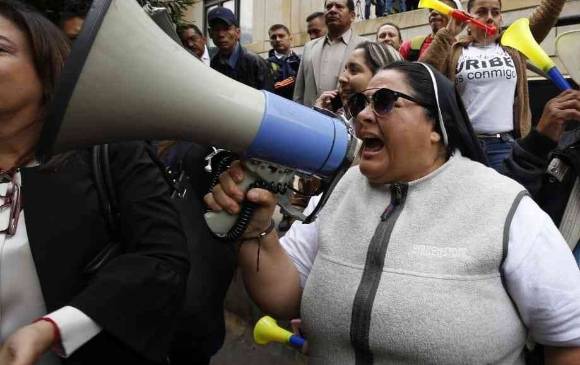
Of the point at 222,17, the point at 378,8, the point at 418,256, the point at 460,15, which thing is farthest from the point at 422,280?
the point at 378,8

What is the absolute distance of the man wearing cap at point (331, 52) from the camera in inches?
195

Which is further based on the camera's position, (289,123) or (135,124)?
(289,123)

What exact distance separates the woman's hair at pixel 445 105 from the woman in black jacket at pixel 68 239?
86 cm

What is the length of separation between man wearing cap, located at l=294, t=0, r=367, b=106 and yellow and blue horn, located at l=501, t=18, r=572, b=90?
2.04 m

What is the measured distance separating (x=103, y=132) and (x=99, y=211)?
0.28m

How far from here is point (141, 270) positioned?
1.52 m

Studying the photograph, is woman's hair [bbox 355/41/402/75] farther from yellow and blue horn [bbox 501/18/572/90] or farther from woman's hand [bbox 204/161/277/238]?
woman's hand [bbox 204/161/277/238]

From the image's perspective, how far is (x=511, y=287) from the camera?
1.66m

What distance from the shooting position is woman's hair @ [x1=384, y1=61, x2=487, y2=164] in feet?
6.12

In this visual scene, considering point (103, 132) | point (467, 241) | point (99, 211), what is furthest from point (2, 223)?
point (467, 241)

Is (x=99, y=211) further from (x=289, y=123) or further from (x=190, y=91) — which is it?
(x=289, y=123)

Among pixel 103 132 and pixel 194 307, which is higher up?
pixel 103 132

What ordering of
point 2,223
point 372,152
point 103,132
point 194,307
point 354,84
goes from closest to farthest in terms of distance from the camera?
point 103,132 → point 2,223 → point 372,152 → point 194,307 → point 354,84

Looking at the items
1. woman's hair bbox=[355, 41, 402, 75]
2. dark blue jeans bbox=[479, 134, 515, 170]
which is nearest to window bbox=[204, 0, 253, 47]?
dark blue jeans bbox=[479, 134, 515, 170]
